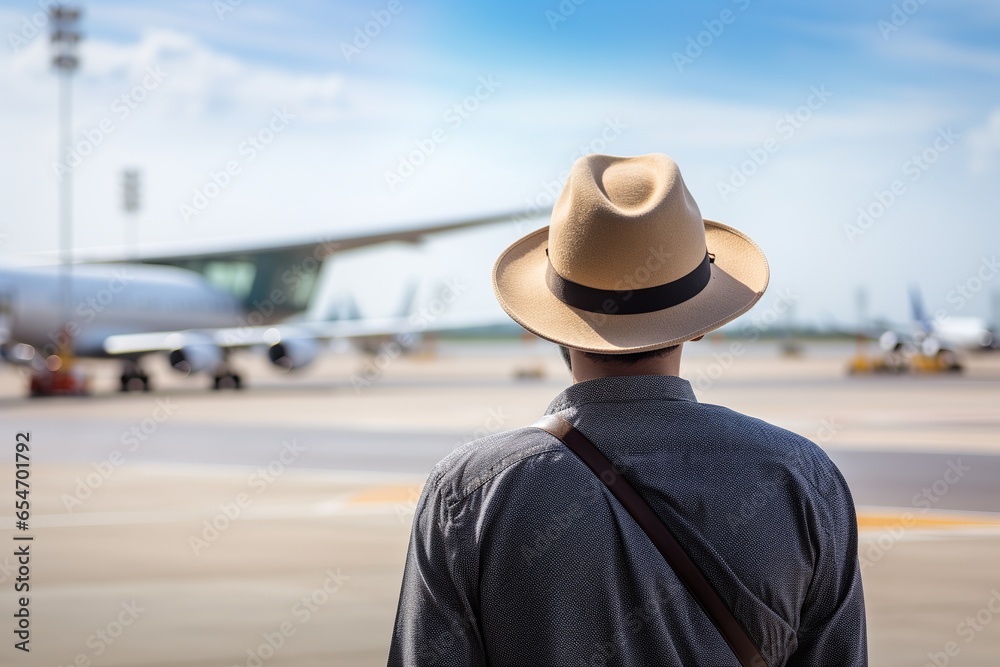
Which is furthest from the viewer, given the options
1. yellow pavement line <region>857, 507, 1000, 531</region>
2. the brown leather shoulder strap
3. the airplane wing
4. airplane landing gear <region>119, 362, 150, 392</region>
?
the airplane wing

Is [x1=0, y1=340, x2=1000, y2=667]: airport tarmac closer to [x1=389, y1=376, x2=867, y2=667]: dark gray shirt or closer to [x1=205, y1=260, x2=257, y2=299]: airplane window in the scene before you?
[x1=389, y1=376, x2=867, y2=667]: dark gray shirt

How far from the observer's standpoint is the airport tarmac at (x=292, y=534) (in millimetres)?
5219

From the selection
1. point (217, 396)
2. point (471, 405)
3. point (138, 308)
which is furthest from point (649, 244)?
point (138, 308)

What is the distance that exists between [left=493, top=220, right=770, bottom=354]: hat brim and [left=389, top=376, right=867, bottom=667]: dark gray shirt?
87 mm

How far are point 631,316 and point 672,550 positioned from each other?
1.39ft

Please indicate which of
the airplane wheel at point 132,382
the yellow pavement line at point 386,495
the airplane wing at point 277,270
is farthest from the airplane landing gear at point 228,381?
the yellow pavement line at point 386,495

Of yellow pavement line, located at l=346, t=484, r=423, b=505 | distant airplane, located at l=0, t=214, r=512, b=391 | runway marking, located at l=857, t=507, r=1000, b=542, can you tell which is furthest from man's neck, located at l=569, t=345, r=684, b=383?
distant airplane, located at l=0, t=214, r=512, b=391

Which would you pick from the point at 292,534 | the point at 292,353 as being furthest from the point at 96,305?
the point at 292,534

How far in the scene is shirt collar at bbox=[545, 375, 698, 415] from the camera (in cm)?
186

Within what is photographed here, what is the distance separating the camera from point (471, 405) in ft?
81.4

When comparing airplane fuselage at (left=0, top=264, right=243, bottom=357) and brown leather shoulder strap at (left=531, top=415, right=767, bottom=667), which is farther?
airplane fuselage at (left=0, top=264, right=243, bottom=357)

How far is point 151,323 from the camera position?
1305 inches

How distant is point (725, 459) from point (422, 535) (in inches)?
20.5

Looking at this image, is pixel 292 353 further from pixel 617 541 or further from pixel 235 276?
pixel 617 541
